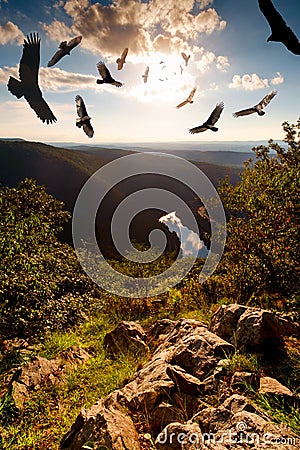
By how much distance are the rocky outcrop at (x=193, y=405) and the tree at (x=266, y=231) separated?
68.6 inches

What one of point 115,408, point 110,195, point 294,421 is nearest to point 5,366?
point 115,408

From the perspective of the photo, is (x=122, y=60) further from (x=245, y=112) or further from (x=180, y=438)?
(x=180, y=438)

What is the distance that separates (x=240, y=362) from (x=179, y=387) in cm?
104

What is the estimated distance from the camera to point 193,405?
402cm

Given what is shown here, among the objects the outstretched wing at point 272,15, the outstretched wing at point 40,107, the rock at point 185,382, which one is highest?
the outstretched wing at point 272,15

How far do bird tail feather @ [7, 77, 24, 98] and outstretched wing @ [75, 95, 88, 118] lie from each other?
1744 millimetres

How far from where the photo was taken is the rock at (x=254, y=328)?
4941 millimetres

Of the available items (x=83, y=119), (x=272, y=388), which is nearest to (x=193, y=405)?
(x=272, y=388)

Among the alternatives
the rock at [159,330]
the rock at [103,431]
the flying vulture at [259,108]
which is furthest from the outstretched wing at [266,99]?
the rock at [103,431]

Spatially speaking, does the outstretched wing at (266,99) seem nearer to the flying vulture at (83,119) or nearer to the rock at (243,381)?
the flying vulture at (83,119)

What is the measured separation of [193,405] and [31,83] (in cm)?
989

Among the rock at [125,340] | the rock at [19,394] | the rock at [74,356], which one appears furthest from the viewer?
the rock at [125,340]

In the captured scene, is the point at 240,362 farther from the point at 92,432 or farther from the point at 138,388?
the point at 92,432

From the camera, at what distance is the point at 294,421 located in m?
3.00
